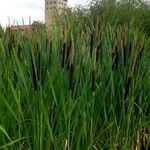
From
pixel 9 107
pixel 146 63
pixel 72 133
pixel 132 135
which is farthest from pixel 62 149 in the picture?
pixel 146 63

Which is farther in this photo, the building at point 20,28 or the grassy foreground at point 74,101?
the building at point 20,28

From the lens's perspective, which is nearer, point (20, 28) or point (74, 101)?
point (74, 101)

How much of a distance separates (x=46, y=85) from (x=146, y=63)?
762mm

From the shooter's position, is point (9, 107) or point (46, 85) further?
point (46, 85)

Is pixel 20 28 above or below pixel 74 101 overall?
above

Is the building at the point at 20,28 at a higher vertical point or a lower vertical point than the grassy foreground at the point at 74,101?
higher

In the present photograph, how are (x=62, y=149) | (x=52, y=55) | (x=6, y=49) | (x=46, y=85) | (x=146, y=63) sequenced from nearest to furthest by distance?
1. (x=62, y=149)
2. (x=46, y=85)
3. (x=52, y=55)
4. (x=146, y=63)
5. (x=6, y=49)

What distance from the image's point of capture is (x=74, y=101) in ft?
6.10

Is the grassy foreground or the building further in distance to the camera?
the building

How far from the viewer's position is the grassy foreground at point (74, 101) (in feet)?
5.30

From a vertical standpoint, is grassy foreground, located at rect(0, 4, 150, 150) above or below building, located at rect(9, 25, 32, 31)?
below

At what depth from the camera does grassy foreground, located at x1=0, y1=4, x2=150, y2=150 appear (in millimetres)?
1615

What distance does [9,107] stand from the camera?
162 centimetres

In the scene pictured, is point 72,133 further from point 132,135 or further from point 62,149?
point 132,135
